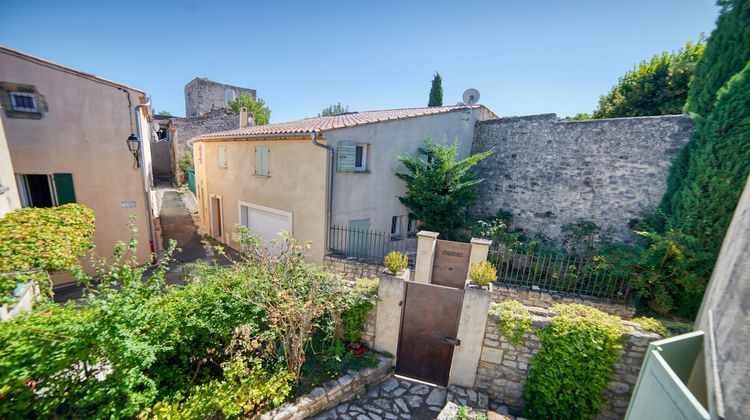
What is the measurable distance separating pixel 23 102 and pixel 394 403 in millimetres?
12122

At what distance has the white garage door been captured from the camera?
10.3m

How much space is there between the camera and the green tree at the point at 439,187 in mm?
9805

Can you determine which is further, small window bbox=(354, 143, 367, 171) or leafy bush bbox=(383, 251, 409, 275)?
small window bbox=(354, 143, 367, 171)

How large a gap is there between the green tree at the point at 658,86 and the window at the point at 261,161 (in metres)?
18.1

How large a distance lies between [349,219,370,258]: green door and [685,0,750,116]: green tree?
33.6ft

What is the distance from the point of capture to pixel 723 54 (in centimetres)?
721

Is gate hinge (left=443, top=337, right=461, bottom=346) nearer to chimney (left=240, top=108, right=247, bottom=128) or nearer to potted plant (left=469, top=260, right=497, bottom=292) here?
potted plant (left=469, top=260, right=497, bottom=292)

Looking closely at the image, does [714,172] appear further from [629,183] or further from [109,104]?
[109,104]

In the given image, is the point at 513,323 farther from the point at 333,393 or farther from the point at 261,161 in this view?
the point at 261,161

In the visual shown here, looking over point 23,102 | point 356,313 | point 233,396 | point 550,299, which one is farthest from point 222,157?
point 550,299

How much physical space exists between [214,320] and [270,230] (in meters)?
7.08

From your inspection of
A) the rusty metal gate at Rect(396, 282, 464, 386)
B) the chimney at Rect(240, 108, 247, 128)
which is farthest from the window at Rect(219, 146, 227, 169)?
the rusty metal gate at Rect(396, 282, 464, 386)

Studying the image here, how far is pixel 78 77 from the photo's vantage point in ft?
26.0

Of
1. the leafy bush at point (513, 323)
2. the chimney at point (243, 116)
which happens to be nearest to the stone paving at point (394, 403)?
the leafy bush at point (513, 323)
